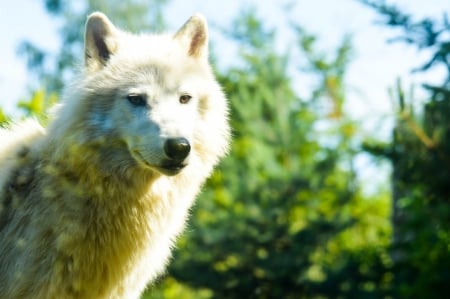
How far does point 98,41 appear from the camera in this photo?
501 centimetres

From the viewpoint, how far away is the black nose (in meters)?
4.38

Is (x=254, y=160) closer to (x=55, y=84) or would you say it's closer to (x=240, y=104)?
(x=240, y=104)

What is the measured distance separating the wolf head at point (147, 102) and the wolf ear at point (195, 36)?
0.07ft

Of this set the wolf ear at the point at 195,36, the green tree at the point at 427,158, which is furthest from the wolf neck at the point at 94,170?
the green tree at the point at 427,158

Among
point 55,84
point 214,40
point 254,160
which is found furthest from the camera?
point 55,84

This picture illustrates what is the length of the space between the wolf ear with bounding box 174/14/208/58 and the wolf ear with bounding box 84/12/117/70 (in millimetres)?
517

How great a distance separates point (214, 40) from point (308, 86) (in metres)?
4.75

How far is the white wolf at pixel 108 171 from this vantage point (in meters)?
4.47

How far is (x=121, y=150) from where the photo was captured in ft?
15.5

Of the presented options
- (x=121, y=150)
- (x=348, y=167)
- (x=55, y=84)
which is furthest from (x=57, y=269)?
(x=55, y=84)

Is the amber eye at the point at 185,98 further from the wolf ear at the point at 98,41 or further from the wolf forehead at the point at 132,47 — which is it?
the wolf ear at the point at 98,41

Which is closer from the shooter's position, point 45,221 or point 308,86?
point 45,221

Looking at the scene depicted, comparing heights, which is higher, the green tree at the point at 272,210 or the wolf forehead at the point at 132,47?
the wolf forehead at the point at 132,47

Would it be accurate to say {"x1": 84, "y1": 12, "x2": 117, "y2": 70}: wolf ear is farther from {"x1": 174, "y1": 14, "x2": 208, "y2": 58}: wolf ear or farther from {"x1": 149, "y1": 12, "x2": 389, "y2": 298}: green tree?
{"x1": 149, "y1": 12, "x2": 389, "y2": 298}: green tree
